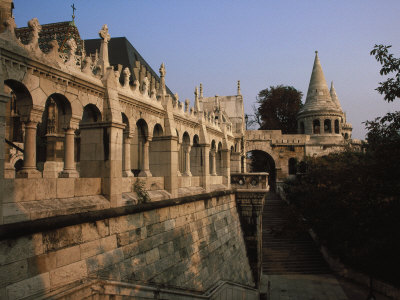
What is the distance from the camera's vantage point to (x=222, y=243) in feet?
41.8

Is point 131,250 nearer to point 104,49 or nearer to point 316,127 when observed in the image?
point 104,49

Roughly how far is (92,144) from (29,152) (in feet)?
5.31

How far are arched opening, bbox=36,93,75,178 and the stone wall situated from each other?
2101 mm

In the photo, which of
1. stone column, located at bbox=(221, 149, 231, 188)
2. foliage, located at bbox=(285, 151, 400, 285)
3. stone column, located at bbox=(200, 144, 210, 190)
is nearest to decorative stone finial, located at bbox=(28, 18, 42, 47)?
foliage, located at bbox=(285, 151, 400, 285)

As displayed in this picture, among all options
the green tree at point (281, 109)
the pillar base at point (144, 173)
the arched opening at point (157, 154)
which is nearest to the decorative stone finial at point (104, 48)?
the arched opening at point (157, 154)

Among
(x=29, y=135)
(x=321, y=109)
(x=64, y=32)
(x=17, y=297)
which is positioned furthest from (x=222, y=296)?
(x=321, y=109)

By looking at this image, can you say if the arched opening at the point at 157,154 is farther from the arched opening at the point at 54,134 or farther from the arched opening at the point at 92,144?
the arched opening at the point at 92,144

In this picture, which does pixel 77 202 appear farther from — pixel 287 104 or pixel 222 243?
pixel 287 104

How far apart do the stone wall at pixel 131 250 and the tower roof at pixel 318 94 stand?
27.2 m

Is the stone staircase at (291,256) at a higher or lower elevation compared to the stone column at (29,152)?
lower

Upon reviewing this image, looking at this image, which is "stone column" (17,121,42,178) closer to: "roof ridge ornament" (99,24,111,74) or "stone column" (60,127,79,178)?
"stone column" (60,127,79,178)

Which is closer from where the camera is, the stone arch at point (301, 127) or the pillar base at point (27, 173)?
the pillar base at point (27, 173)

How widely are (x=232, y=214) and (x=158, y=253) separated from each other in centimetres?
806

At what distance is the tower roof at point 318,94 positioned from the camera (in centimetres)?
3631
